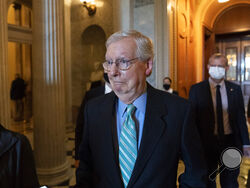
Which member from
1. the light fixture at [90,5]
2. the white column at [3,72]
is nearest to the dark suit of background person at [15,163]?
the white column at [3,72]

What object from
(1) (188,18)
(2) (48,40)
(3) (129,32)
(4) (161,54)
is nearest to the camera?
(3) (129,32)

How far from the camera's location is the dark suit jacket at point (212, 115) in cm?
297

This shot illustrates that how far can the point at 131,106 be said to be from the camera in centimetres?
146

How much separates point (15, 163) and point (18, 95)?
3.94 m

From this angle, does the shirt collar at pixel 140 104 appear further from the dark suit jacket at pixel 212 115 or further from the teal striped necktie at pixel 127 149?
the dark suit jacket at pixel 212 115

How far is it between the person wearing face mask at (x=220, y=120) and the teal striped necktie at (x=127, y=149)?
180cm

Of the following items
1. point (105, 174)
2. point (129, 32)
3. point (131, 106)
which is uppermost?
point (129, 32)

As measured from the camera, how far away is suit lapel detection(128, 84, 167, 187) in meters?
1.36

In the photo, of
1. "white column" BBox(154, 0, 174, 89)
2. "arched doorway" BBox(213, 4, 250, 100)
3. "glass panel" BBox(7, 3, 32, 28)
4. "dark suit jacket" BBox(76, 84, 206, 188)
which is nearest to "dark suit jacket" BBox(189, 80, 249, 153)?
"dark suit jacket" BBox(76, 84, 206, 188)

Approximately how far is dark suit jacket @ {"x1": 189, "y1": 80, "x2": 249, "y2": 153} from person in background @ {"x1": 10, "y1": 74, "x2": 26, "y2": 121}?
353 centimetres

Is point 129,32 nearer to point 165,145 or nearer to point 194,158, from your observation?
point 165,145

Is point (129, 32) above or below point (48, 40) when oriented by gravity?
below

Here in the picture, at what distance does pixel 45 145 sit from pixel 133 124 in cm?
305

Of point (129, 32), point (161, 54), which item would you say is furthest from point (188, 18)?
point (129, 32)
